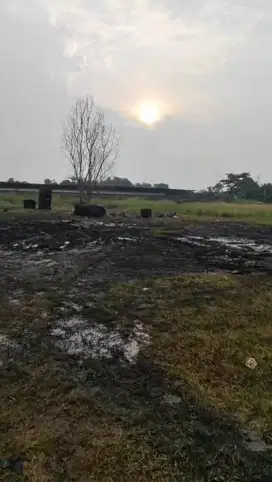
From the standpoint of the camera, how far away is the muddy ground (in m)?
2.78

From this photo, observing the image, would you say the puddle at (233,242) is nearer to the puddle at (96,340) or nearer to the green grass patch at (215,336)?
the green grass patch at (215,336)

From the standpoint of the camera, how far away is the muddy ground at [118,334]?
278 cm

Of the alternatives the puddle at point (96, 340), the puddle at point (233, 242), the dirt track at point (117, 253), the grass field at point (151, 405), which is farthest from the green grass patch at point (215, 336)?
the puddle at point (233, 242)

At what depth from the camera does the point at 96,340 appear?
164 inches

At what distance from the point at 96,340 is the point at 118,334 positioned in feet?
0.81

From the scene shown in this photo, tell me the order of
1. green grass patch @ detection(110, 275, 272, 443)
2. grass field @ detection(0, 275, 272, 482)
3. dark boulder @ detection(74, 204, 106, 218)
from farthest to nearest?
dark boulder @ detection(74, 204, 106, 218)
green grass patch @ detection(110, 275, 272, 443)
grass field @ detection(0, 275, 272, 482)

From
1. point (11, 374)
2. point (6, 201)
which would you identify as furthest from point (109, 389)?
point (6, 201)

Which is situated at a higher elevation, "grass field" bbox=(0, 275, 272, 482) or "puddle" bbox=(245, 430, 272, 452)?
"grass field" bbox=(0, 275, 272, 482)

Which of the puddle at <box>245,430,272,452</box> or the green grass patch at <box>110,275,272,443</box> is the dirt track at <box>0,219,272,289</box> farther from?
the puddle at <box>245,430,272,452</box>

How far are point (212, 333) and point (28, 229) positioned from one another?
980 cm

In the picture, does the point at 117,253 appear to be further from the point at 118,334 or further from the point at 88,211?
the point at 88,211

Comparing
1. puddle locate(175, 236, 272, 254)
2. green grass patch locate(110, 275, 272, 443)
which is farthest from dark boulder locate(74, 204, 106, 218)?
green grass patch locate(110, 275, 272, 443)

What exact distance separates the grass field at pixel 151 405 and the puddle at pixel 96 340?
0.13 m

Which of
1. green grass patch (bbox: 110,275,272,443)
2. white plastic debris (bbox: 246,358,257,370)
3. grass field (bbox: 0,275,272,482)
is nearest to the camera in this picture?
grass field (bbox: 0,275,272,482)
